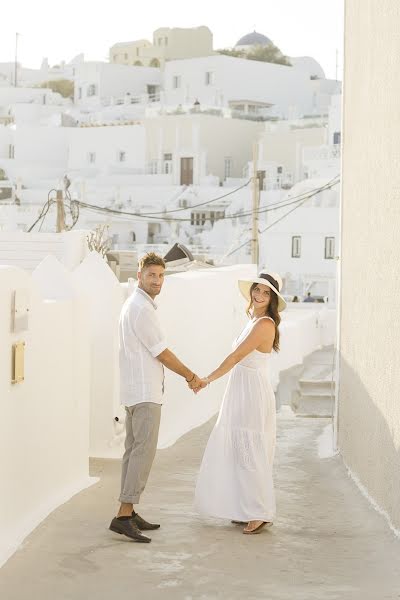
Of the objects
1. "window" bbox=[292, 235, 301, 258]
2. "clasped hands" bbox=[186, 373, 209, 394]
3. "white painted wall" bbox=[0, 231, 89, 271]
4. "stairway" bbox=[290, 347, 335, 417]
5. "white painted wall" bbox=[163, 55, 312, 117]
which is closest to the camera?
"clasped hands" bbox=[186, 373, 209, 394]

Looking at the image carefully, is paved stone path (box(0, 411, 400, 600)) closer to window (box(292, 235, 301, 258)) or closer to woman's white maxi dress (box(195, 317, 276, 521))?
woman's white maxi dress (box(195, 317, 276, 521))

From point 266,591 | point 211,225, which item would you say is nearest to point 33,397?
point 266,591

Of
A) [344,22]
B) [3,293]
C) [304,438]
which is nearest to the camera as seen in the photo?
[3,293]

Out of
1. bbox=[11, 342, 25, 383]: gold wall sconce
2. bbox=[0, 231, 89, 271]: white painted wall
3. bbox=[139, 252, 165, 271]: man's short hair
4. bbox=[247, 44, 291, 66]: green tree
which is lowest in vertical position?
bbox=[11, 342, 25, 383]: gold wall sconce

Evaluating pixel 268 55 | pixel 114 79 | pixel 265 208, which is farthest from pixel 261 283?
pixel 268 55

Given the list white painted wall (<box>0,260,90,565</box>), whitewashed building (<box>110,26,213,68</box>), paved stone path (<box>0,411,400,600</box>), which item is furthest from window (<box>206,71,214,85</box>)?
paved stone path (<box>0,411,400,600</box>)

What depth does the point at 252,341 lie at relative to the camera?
20.4 feet

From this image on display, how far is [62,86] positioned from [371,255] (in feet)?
291

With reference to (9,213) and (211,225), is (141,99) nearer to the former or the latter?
(211,225)

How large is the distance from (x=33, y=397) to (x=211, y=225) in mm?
53426

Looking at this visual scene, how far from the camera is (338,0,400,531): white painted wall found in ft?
21.3

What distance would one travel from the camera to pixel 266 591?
204 inches

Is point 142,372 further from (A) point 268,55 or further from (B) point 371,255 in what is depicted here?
(A) point 268,55

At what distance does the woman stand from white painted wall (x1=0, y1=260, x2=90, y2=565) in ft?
3.08
